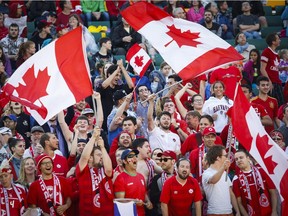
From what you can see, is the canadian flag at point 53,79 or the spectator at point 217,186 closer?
the canadian flag at point 53,79

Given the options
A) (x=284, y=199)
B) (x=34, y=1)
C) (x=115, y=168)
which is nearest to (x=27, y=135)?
(x=115, y=168)

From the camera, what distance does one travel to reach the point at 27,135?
59.9 feet

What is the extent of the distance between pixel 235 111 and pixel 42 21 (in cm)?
813

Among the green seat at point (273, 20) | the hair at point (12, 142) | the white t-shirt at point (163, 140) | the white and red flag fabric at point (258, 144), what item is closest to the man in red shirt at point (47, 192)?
the hair at point (12, 142)

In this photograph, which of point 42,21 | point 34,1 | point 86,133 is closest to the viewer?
point 86,133

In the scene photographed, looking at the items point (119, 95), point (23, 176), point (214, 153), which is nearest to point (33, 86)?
point (23, 176)

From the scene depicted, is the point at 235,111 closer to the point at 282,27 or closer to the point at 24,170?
the point at 24,170

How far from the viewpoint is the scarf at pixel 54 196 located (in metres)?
15.8

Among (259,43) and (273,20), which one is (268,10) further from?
(259,43)

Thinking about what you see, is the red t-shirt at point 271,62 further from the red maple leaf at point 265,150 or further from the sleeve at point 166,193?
the red maple leaf at point 265,150

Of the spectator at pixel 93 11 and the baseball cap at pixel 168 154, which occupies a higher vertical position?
the spectator at pixel 93 11

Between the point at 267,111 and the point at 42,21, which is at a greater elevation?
the point at 42,21

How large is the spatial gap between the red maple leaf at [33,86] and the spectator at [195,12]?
922 centimetres

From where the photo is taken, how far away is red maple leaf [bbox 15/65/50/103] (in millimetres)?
14938
